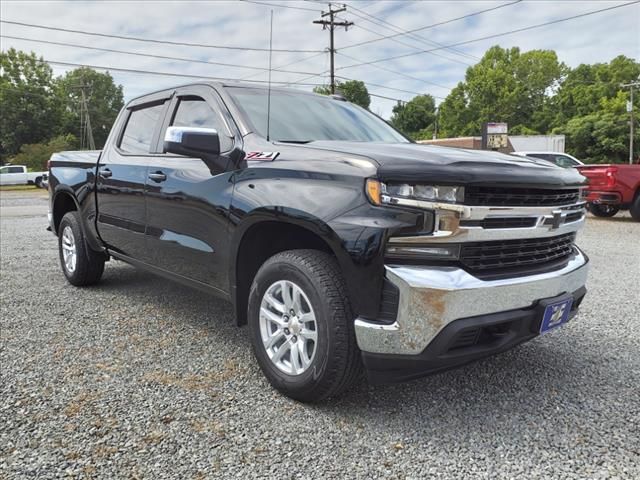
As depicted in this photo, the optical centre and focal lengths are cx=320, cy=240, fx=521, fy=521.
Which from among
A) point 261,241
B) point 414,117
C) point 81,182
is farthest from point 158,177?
point 414,117

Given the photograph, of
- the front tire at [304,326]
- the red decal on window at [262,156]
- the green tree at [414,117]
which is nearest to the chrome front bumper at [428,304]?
the front tire at [304,326]

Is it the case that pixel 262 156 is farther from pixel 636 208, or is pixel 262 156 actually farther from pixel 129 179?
pixel 636 208

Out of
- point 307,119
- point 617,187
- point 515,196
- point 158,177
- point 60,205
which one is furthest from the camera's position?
point 617,187

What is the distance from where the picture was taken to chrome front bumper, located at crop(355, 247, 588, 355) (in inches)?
86.7

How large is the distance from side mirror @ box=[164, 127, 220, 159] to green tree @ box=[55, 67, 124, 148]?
222 ft

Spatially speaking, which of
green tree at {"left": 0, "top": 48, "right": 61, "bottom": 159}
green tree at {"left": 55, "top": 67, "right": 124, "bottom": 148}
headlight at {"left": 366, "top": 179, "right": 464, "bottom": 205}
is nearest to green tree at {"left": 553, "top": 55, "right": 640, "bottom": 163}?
headlight at {"left": 366, "top": 179, "right": 464, "bottom": 205}

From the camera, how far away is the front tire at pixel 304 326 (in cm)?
245

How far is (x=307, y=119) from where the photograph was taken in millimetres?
3494

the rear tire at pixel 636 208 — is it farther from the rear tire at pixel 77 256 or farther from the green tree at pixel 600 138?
the green tree at pixel 600 138

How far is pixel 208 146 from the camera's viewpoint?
9.75 feet

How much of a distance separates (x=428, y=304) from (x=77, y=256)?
403 centimetres

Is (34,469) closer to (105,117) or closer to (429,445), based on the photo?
(429,445)

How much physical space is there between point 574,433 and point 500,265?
0.87m

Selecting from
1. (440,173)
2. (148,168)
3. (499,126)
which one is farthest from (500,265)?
(499,126)
